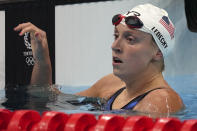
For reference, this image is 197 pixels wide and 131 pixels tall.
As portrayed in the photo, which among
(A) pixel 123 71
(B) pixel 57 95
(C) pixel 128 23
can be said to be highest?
(C) pixel 128 23

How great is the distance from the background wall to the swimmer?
2170mm

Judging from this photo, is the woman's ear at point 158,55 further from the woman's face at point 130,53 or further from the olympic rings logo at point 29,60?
the olympic rings logo at point 29,60

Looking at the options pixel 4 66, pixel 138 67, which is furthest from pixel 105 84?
pixel 4 66

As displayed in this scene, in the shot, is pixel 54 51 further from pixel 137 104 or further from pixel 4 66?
pixel 137 104

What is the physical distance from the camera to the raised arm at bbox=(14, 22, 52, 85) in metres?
2.94

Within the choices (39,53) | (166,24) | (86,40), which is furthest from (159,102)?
(86,40)

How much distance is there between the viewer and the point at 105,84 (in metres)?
3.47

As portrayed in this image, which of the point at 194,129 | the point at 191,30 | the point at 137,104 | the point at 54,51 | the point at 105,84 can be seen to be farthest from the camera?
the point at 54,51

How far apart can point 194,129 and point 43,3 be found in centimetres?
417

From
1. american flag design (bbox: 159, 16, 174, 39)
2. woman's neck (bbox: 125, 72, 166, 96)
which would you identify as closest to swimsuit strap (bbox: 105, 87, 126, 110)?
woman's neck (bbox: 125, 72, 166, 96)

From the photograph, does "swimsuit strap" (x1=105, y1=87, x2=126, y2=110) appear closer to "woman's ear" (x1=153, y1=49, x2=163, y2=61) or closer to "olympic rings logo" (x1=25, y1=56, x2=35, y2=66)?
"woman's ear" (x1=153, y1=49, x2=163, y2=61)

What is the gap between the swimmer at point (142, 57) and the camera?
261 centimetres

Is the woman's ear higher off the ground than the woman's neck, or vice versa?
the woman's ear

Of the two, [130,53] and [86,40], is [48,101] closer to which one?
[130,53]
